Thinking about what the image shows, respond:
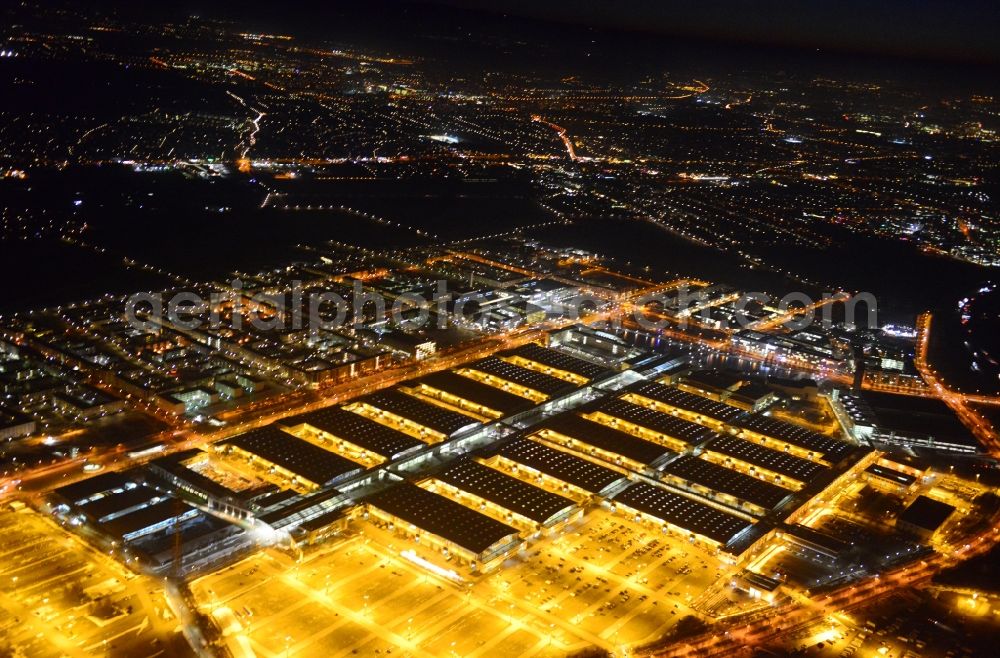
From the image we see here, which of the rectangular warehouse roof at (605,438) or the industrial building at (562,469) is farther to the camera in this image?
the rectangular warehouse roof at (605,438)

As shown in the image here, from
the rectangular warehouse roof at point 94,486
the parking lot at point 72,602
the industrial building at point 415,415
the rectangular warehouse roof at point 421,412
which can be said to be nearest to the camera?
the parking lot at point 72,602

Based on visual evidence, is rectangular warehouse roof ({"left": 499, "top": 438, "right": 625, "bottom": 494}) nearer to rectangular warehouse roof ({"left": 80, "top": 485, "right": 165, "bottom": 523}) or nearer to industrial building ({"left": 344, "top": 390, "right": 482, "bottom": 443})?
industrial building ({"left": 344, "top": 390, "right": 482, "bottom": 443})

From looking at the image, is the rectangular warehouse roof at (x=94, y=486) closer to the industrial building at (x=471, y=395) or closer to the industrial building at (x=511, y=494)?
the industrial building at (x=511, y=494)

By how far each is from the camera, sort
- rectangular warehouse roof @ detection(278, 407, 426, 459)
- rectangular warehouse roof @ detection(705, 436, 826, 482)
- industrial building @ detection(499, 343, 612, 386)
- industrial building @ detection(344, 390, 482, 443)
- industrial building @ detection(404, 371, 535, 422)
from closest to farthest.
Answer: rectangular warehouse roof @ detection(278, 407, 426, 459) < rectangular warehouse roof @ detection(705, 436, 826, 482) < industrial building @ detection(344, 390, 482, 443) < industrial building @ detection(404, 371, 535, 422) < industrial building @ detection(499, 343, 612, 386)

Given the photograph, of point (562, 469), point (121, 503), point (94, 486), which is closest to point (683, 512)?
point (562, 469)

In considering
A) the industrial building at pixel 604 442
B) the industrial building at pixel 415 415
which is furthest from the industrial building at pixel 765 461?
the industrial building at pixel 415 415

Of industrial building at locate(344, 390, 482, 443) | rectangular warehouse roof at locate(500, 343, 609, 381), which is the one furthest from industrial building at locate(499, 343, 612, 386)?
industrial building at locate(344, 390, 482, 443)

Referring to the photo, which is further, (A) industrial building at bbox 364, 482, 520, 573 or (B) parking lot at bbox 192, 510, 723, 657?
(A) industrial building at bbox 364, 482, 520, 573
